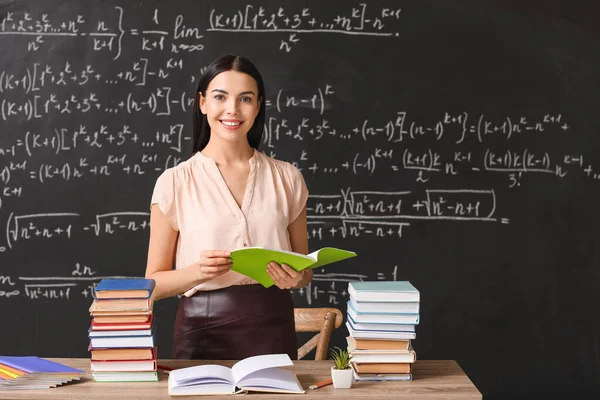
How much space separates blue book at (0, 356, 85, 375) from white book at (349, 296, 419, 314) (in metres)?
0.77

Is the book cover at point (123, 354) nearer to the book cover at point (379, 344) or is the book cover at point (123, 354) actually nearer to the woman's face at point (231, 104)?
the book cover at point (379, 344)

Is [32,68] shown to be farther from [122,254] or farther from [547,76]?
[547,76]

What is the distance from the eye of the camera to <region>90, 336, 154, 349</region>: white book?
6.77 ft

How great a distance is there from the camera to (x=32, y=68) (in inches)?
156

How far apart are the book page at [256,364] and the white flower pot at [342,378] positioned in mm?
116

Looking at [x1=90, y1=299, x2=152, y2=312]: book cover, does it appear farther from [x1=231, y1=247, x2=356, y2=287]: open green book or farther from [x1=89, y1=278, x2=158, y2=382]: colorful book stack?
[x1=231, y1=247, x2=356, y2=287]: open green book

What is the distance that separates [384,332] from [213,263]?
490mm

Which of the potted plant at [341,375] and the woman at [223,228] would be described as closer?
the potted plant at [341,375]

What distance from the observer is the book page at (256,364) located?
2.00 m

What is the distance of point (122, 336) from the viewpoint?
2068 millimetres

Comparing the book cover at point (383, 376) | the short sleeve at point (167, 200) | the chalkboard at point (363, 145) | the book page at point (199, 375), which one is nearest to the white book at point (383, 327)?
the book cover at point (383, 376)

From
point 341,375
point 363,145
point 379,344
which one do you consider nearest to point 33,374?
point 341,375

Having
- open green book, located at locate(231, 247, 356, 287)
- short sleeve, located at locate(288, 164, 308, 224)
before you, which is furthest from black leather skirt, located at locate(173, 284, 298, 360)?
short sleeve, located at locate(288, 164, 308, 224)

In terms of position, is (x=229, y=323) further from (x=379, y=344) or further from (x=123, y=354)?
(x=379, y=344)
